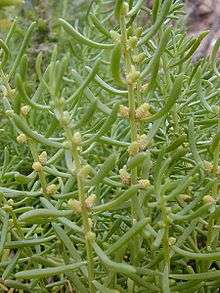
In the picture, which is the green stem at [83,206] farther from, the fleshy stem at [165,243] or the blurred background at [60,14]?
the blurred background at [60,14]

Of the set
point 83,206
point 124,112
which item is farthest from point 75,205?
point 124,112

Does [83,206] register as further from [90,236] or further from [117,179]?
[117,179]

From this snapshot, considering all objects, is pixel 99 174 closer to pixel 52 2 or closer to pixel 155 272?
pixel 155 272

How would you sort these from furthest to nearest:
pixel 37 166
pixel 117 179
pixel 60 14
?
1. pixel 60 14
2. pixel 117 179
3. pixel 37 166

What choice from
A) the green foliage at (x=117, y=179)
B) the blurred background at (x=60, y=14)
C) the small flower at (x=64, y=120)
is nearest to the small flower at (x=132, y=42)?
the green foliage at (x=117, y=179)

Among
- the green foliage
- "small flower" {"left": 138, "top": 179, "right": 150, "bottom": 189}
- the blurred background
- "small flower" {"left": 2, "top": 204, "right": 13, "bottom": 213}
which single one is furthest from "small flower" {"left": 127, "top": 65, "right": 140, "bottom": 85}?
the blurred background

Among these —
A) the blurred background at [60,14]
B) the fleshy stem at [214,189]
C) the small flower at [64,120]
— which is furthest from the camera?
the blurred background at [60,14]

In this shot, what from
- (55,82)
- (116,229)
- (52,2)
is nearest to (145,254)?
(116,229)

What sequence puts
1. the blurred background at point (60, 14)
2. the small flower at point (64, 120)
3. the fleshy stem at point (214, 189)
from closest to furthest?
1. the small flower at point (64, 120)
2. the fleshy stem at point (214, 189)
3. the blurred background at point (60, 14)

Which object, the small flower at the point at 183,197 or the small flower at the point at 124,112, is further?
the small flower at the point at 183,197

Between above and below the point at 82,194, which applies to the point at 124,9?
above

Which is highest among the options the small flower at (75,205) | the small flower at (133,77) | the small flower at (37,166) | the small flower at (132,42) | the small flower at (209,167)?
the small flower at (132,42)
